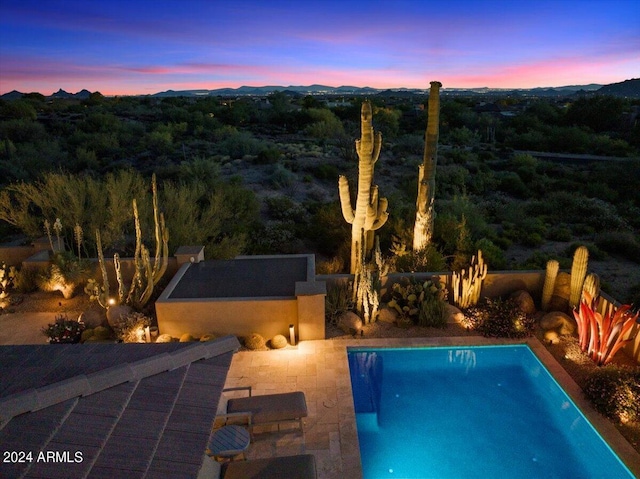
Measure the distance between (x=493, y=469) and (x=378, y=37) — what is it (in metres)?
20.0

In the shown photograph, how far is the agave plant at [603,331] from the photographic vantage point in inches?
273

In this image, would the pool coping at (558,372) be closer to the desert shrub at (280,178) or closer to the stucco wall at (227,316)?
the stucco wall at (227,316)

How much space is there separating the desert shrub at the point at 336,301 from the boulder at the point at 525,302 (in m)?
3.40

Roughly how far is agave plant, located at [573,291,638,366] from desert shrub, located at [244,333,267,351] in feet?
18.4

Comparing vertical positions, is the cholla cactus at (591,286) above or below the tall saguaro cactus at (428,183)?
below

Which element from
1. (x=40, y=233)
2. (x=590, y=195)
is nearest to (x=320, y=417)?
(x=40, y=233)

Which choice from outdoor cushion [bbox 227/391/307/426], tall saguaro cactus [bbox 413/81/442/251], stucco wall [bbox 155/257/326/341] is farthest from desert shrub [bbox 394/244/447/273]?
outdoor cushion [bbox 227/391/307/426]

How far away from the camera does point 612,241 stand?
12867 millimetres

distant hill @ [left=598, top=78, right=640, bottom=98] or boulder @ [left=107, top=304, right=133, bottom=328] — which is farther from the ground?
distant hill @ [left=598, top=78, right=640, bottom=98]

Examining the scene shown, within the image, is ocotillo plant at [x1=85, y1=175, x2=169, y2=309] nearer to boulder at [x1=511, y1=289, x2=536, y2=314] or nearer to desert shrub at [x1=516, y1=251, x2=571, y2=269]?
boulder at [x1=511, y1=289, x2=536, y2=314]

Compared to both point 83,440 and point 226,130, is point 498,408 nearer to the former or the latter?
point 83,440

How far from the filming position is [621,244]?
12641mm

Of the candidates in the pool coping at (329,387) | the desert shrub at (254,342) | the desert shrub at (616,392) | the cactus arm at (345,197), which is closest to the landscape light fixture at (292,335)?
the pool coping at (329,387)

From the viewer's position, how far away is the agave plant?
6.95 meters
